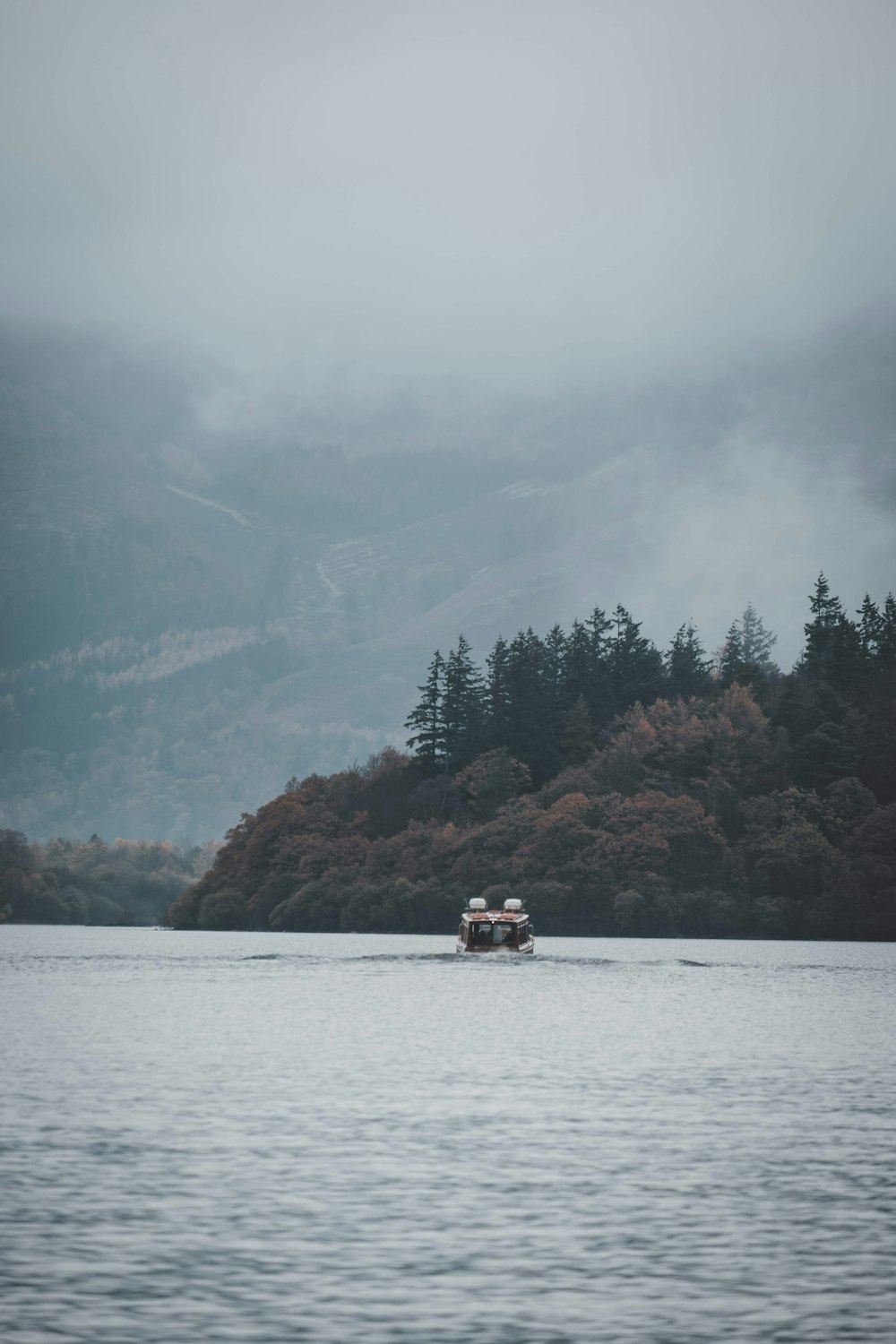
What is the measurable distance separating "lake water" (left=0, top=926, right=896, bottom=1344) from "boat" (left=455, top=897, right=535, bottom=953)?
77.2 m

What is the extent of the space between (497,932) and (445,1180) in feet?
411

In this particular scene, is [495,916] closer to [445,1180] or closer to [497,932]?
[497,932]

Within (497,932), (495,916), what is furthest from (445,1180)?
(497,932)

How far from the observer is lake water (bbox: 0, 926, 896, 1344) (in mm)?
21781

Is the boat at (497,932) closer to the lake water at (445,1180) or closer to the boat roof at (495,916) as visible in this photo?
the boat roof at (495,916)

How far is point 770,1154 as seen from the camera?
3525 cm

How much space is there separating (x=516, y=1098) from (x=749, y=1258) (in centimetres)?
2112

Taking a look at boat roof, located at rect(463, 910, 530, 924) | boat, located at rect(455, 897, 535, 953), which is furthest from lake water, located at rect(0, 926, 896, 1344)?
boat roof, located at rect(463, 910, 530, 924)

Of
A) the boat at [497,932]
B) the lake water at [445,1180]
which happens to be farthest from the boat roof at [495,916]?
the lake water at [445,1180]

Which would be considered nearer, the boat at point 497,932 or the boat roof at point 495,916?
the boat at point 497,932

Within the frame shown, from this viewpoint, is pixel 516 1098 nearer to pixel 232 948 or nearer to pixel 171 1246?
pixel 171 1246

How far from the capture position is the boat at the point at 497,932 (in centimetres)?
15212

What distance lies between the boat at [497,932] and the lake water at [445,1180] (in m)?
77.2

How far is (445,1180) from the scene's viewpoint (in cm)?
3203
